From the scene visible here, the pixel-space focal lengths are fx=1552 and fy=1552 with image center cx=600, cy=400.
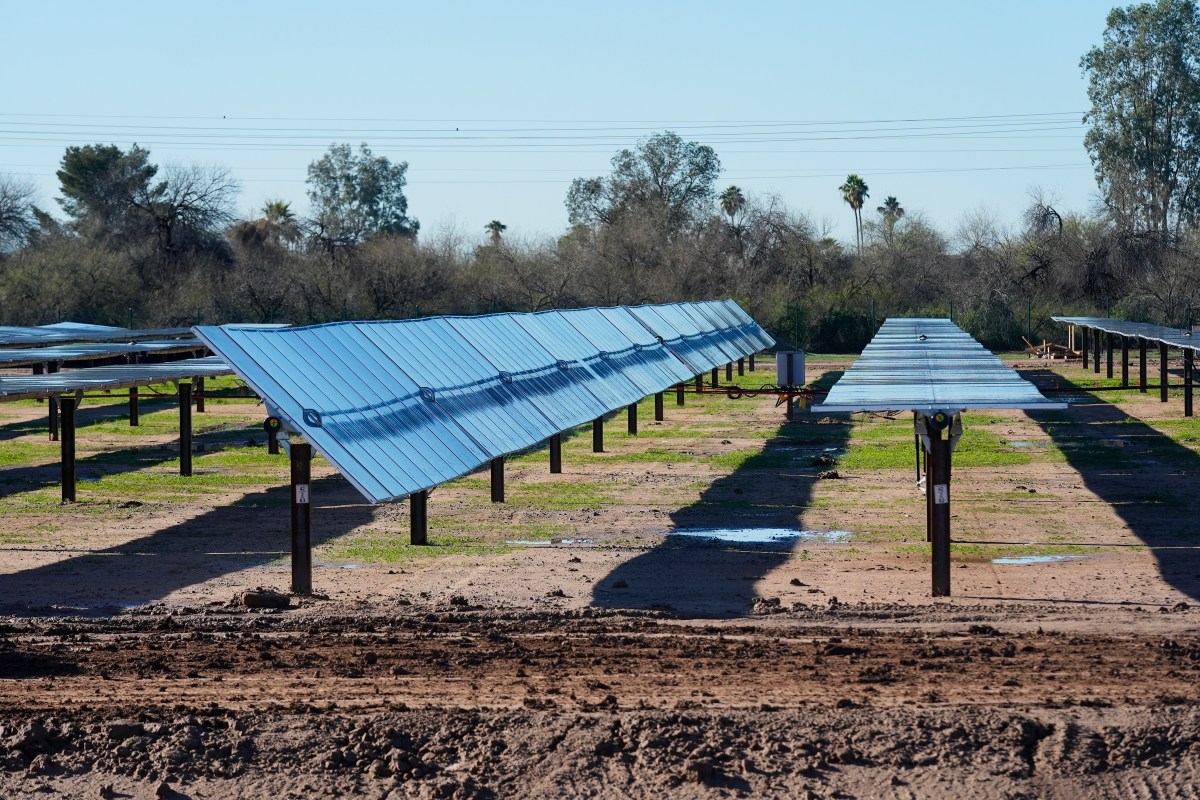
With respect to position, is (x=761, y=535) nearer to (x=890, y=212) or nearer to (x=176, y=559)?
(x=176, y=559)

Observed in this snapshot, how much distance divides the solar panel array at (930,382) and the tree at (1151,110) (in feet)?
140

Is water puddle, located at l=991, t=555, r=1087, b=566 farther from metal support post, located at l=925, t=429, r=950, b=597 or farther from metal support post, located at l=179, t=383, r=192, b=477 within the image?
metal support post, located at l=179, t=383, r=192, b=477

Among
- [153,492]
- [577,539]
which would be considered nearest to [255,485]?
[153,492]

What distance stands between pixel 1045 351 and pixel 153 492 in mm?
37337

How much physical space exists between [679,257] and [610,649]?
194 feet

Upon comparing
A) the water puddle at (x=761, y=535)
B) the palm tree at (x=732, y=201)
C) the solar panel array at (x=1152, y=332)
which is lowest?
the water puddle at (x=761, y=535)

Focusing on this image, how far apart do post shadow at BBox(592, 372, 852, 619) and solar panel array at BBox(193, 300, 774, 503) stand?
2013mm

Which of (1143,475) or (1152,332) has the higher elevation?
(1152,332)

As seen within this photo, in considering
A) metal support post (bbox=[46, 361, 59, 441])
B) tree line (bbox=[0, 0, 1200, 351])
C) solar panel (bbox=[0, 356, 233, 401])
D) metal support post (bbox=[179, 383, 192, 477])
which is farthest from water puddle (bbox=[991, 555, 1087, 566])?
tree line (bbox=[0, 0, 1200, 351])

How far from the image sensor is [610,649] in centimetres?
1138

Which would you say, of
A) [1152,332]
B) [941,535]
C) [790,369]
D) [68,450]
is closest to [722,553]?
[941,535]

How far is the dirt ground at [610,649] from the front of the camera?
8.77 metres

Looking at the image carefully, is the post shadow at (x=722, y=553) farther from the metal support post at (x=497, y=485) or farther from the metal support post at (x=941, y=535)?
the metal support post at (x=497, y=485)

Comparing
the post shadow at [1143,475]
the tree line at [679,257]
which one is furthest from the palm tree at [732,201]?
the post shadow at [1143,475]
